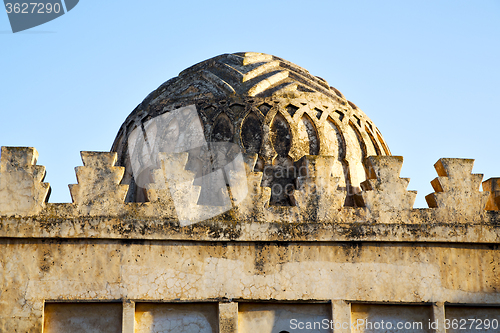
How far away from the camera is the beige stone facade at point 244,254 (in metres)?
6.92

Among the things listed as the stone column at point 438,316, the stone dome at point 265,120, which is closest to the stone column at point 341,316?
the stone column at point 438,316

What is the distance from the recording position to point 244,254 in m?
7.16

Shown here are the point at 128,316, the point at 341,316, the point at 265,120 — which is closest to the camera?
the point at 128,316

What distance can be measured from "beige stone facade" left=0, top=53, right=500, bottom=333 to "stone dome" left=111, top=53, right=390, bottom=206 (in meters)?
0.96

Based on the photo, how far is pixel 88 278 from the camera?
22.7ft

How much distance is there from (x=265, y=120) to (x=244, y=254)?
2.43 metres

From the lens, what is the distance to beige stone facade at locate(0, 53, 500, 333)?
6.92m

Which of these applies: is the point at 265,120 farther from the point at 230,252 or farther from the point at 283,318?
the point at 283,318

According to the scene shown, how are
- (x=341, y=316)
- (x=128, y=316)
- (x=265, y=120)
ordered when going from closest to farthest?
1. (x=128, y=316)
2. (x=341, y=316)
3. (x=265, y=120)

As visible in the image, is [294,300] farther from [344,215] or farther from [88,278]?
[88,278]

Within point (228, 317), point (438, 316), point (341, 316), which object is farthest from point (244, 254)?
point (438, 316)

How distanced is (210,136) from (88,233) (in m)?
2.51

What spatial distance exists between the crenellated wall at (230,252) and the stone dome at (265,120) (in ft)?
3.78

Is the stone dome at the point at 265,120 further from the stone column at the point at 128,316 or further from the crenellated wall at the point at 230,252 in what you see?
the stone column at the point at 128,316
